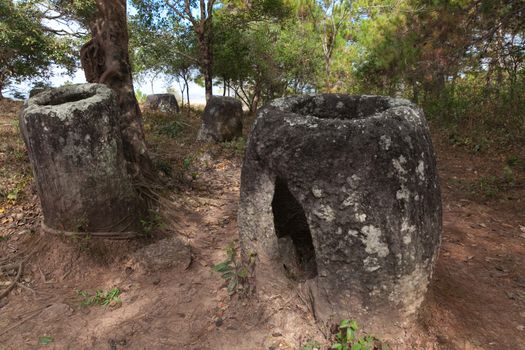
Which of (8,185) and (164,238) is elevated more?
(8,185)

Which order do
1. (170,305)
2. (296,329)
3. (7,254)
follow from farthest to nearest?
(7,254)
(170,305)
(296,329)

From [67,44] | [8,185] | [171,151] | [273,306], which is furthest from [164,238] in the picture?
[67,44]

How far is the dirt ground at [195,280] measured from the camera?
2.62m

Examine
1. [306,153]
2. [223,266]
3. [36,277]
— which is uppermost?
[306,153]

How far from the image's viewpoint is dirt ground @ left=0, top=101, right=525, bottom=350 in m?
2.62

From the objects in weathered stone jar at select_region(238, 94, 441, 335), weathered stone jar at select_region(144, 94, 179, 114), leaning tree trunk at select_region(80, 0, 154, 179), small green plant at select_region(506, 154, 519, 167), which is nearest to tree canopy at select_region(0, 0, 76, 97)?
weathered stone jar at select_region(144, 94, 179, 114)

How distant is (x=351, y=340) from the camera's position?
2.34 metres

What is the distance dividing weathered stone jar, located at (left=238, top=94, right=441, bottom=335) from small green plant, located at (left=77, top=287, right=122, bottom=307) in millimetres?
1790

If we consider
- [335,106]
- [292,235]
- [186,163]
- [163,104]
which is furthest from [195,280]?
[163,104]

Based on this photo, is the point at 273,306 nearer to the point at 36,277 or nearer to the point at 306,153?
the point at 306,153

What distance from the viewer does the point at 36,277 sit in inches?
152

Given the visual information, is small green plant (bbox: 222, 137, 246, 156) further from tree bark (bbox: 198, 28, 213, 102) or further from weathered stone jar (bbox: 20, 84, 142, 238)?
weathered stone jar (bbox: 20, 84, 142, 238)

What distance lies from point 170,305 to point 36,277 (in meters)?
1.62

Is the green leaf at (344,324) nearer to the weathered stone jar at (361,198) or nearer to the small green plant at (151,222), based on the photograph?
the weathered stone jar at (361,198)
